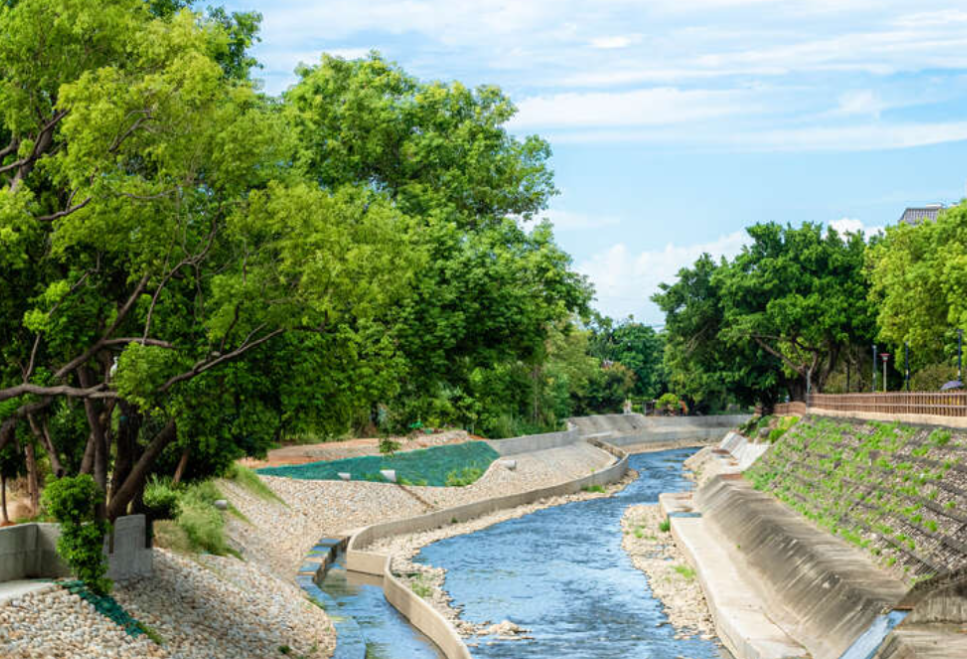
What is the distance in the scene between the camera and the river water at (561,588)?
31.3m

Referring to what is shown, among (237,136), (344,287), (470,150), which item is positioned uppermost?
(470,150)

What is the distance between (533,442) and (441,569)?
41374mm

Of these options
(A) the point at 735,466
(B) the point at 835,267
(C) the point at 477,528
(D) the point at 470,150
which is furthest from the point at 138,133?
(B) the point at 835,267

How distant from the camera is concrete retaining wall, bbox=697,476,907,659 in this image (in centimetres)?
2550

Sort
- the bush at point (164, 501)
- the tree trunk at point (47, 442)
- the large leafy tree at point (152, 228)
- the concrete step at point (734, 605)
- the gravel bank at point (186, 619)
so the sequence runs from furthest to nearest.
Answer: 1. the bush at point (164, 501)
2. the concrete step at point (734, 605)
3. the tree trunk at point (47, 442)
4. the large leafy tree at point (152, 228)
5. the gravel bank at point (186, 619)

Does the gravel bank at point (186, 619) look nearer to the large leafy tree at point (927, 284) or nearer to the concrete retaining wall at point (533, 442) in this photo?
the large leafy tree at point (927, 284)

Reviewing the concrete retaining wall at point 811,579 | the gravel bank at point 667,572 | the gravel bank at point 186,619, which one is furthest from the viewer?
the gravel bank at point 667,572

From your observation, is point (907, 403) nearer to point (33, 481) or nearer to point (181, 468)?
point (181, 468)

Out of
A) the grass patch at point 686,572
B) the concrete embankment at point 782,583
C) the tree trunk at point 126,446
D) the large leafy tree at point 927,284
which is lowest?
the grass patch at point 686,572

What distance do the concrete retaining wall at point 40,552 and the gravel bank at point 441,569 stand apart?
1025cm

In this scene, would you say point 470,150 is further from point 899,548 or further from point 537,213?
point 899,548

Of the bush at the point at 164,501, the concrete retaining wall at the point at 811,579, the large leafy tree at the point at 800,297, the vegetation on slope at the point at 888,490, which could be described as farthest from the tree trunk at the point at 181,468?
the large leafy tree at the point at 800,297

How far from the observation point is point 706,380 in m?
102

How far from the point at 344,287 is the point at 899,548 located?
15718 millimetres
